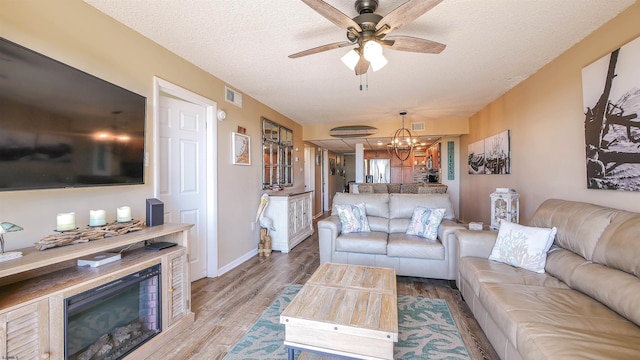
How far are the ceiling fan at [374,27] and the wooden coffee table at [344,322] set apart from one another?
5.37 feet

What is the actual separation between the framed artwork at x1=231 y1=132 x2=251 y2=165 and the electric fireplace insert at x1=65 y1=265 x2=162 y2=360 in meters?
1.96

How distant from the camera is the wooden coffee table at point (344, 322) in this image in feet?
4.50

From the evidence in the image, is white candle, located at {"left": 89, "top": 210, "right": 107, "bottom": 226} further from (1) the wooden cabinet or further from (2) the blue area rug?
(2) the blue area rug

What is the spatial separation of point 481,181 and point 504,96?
1551 millimetres

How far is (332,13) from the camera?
1.52 metres

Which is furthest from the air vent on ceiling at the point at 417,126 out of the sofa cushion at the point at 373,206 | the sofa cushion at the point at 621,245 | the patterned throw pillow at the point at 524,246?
the sofa cushion at the point at 621,245

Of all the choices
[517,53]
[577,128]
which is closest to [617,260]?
[577,128]

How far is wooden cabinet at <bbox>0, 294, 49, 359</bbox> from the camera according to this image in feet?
3.61

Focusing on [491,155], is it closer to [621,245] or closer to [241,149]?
[621,245]

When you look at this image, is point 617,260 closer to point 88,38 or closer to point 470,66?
point 470,66

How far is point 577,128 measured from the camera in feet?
7.75

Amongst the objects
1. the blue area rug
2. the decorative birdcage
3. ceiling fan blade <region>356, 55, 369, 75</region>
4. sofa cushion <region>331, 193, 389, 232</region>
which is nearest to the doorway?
the blue area rug

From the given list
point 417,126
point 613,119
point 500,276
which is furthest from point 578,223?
point 417,126

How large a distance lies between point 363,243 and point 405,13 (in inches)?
90.9
